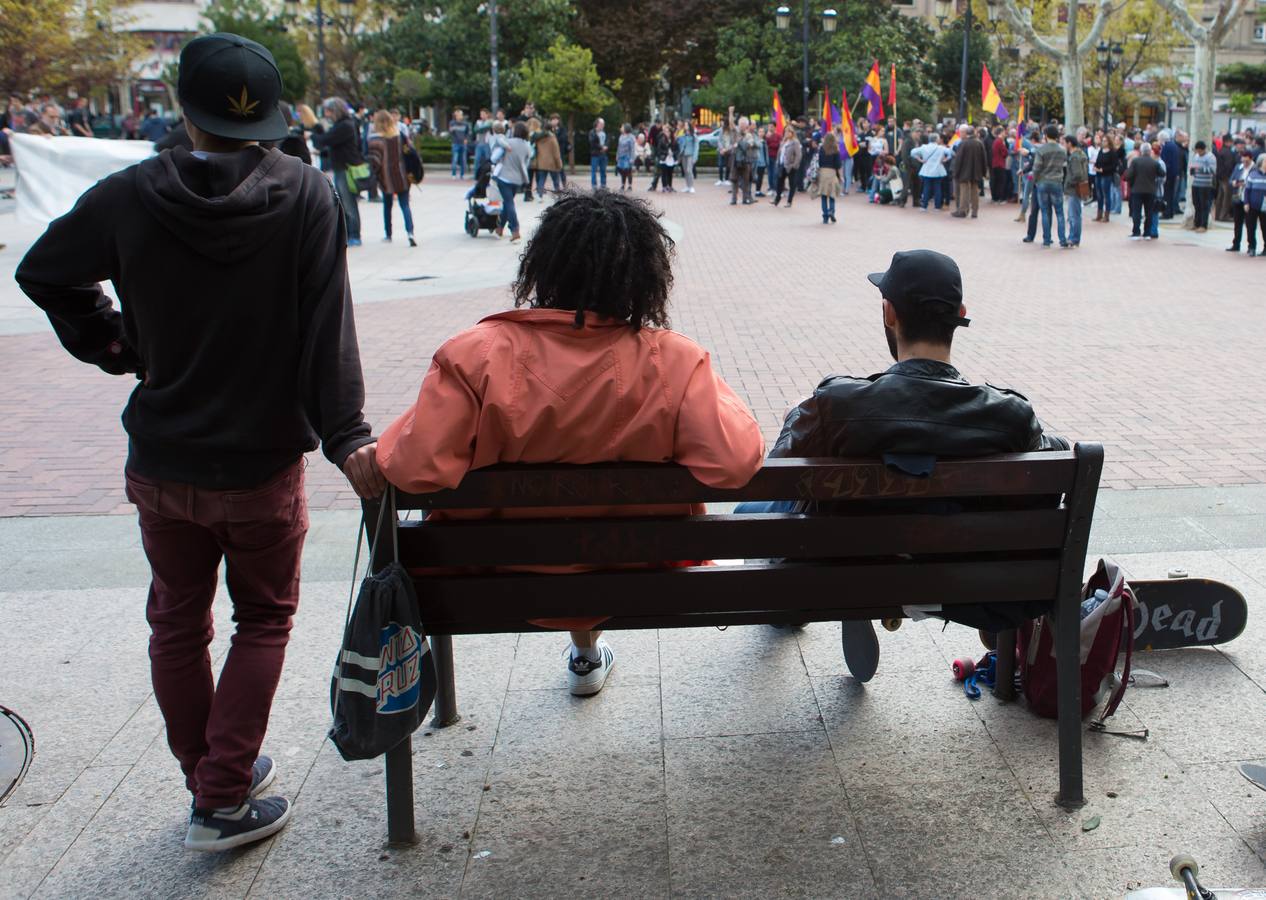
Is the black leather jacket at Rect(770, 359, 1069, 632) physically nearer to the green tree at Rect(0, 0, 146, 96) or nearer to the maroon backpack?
the maroon backpack

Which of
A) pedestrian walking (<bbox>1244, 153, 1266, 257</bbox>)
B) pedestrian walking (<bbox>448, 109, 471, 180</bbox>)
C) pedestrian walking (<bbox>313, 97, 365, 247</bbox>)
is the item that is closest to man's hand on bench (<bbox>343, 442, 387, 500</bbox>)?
pedestrian walking (<bbox>313, 97, 365, 247</bbox>)

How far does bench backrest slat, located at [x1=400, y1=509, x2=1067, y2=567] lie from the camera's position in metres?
2.72

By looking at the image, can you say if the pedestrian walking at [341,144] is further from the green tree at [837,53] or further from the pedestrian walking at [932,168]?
the green tree at [837,53]

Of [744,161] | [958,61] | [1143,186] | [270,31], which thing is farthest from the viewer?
[958,61]

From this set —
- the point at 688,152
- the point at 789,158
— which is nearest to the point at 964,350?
the point at 789,158

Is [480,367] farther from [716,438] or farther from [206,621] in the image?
[206,621]

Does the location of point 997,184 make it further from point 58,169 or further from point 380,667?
point 380,667

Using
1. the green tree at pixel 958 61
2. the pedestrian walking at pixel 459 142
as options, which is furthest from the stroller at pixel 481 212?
the green tree at pixel 958 61

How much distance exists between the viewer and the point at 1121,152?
2370cm

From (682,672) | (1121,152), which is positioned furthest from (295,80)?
(682,672)

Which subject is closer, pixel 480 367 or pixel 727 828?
pixel 480 367

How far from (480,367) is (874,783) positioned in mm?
1509

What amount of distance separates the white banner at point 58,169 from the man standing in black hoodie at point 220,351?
29.1 ft

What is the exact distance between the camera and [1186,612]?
12.1ft
